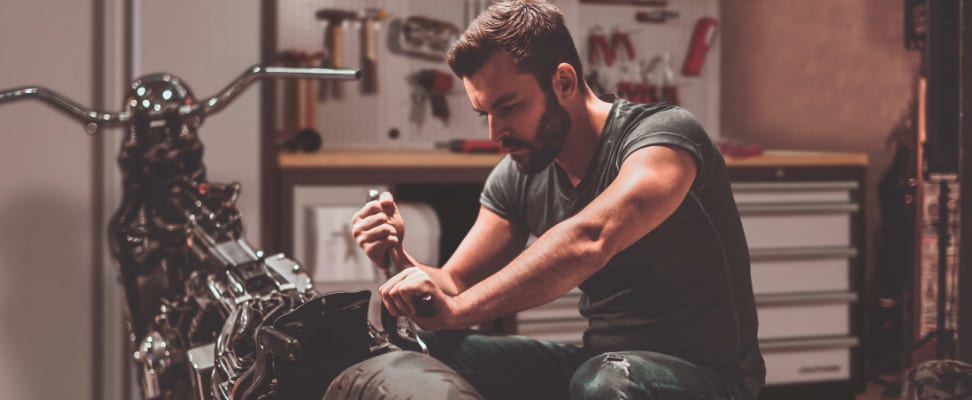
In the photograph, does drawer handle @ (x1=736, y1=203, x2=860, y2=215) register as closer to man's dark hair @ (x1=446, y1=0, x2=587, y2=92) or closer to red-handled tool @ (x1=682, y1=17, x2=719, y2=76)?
red-handled tool @ (x1=682, y1=17, x2=719, y2=76)

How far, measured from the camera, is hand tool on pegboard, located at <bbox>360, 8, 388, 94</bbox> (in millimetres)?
3361

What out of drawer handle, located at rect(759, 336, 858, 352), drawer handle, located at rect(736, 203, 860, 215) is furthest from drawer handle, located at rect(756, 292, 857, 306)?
drawer handle, located at rect(736, 203, 860, 215)

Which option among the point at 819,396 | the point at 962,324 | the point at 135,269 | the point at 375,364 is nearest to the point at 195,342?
the point at 135,269

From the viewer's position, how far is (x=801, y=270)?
10.0 ft

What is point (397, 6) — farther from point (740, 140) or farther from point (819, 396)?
point (819, 396)

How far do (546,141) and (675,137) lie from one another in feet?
0.50

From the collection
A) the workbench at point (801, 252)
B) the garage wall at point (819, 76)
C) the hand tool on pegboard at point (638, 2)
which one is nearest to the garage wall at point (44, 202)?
the workbench at point (801, 252)

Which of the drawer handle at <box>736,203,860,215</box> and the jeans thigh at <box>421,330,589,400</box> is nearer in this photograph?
→ the jeans thigh at <box>421,330,589,400</box>

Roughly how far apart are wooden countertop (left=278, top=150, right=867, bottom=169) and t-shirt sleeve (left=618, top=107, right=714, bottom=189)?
149cm

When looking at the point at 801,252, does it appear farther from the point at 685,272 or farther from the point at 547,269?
the point at 547,269

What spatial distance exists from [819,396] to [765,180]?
0.68m

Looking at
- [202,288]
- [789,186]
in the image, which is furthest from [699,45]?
[202,288]

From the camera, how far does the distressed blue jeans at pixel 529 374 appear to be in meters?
0.83

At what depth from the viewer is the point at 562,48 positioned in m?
1.20
